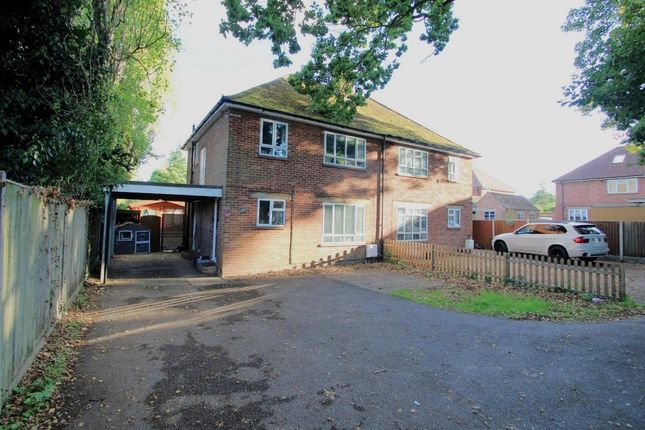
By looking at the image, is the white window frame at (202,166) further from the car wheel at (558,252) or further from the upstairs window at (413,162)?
the car wheel at (558,252)

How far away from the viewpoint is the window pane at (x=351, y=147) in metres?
15.3

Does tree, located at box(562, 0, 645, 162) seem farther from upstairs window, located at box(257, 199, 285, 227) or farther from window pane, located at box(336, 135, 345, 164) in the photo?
upstairs window, located at box(257, 199, 285, 227)

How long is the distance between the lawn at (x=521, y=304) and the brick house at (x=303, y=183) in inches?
209

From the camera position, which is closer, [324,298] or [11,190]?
[11,190]

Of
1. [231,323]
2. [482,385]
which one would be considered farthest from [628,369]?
[231,323]

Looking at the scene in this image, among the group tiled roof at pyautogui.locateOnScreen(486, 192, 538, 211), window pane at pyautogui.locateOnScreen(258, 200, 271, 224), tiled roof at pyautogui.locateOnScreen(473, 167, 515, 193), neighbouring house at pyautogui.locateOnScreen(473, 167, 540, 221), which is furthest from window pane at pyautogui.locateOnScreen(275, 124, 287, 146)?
tiled roof at pyautogui.locateOnScreen(473, 167, 515, 193)

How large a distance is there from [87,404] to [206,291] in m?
6.02

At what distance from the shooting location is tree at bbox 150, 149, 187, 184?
52125 mm

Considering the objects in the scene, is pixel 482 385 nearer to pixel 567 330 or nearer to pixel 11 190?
pixel 567 330

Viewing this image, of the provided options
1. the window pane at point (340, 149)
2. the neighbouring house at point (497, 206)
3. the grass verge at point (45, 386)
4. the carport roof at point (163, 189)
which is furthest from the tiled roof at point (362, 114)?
the neighbouring house at point (497, 206)

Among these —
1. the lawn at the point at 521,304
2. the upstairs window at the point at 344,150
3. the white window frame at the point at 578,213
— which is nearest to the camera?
the lawn at the point at 521,304

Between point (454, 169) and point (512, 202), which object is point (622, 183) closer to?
point (512, 202)

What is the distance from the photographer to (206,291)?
379 inches

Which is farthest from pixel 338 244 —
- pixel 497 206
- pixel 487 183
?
pixel 487 183
